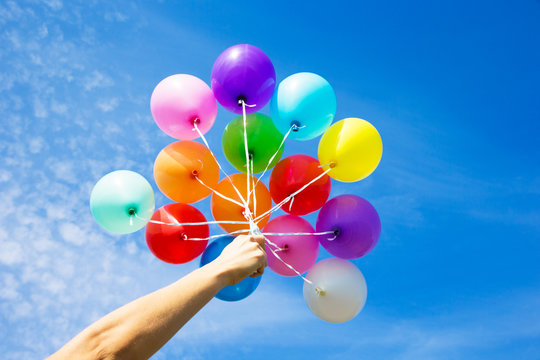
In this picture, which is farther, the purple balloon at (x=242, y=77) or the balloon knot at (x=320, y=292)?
the balloon knot at (x=320, y=292)

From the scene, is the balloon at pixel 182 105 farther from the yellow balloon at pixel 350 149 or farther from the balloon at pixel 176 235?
the yellow balloon at pixel 350 149

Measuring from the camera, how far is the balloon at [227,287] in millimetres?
3377

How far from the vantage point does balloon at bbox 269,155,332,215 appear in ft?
11.6

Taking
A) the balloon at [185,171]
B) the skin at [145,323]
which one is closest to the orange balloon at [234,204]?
the balloon at [185,171]

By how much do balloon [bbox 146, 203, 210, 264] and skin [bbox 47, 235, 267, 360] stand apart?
236cm

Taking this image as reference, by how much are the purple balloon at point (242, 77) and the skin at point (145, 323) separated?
2.40 m

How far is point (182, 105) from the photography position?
135 inches

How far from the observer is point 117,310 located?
0.92 m

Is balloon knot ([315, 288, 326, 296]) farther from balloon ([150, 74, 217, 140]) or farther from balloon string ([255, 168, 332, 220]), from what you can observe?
balloon ([150, 74, 217, 140])

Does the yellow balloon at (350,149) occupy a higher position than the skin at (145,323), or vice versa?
the yellow balloon at (350,149)

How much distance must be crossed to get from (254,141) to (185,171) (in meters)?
0.63

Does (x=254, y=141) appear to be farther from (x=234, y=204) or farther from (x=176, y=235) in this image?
(x=176, y=235)

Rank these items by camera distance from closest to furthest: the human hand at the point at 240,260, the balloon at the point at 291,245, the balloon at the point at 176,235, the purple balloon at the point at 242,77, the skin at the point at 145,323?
the skin at the point at 145,323 → the human hand at the point at 240,260 → the purple balloon at the point at 242,77 → the balloon at the point at 176,235 → the balloon at the point at 291,245

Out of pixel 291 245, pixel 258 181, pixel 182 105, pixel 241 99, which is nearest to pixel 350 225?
pixel 291 245
